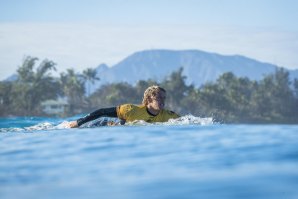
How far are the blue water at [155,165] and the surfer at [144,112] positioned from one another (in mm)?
1704

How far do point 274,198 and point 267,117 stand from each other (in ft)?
232

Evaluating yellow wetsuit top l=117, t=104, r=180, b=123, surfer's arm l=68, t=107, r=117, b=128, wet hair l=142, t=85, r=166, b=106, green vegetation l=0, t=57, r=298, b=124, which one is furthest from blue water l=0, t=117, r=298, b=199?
green vegetation l=0, t=57, r=298, b=124

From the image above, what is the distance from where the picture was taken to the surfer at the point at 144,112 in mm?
8414

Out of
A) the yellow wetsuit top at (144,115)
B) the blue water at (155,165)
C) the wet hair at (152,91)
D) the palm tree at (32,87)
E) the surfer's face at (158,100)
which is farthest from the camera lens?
the palm tree at (32,87)

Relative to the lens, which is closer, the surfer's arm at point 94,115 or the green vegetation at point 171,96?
the surfer's arm at point 94,115

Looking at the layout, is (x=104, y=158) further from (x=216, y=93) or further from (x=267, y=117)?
(x=267, y=117)

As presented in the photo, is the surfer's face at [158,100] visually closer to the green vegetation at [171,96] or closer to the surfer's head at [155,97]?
the surfer's head at [155,97]

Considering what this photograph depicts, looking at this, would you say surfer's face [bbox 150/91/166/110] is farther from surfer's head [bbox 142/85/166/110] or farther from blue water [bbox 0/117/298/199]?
blue water [bbox 0/117/298/199]

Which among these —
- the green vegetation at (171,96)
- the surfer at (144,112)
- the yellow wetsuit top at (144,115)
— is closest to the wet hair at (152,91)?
the surfer at (144,112)

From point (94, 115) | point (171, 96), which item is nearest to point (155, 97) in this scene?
point (94, 115)

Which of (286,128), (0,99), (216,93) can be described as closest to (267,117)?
(216,93)

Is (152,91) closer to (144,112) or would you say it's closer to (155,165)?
(144,112)

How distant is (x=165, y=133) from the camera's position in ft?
21.3

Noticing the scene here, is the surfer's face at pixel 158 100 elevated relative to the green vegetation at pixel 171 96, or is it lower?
lower
